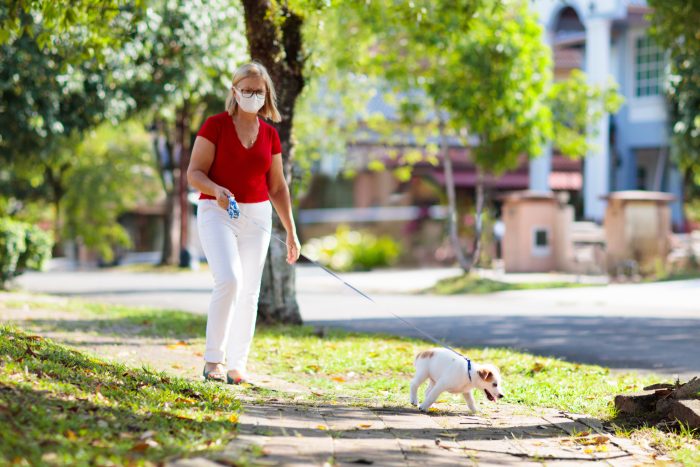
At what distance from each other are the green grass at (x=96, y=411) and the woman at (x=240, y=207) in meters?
0.47

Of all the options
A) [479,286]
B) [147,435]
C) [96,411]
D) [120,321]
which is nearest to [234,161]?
[96,411]

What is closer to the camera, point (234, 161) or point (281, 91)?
point (234, 161)

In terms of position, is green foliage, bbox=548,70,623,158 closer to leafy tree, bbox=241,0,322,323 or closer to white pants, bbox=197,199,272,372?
leafy tree, bbox=241,0,322,323

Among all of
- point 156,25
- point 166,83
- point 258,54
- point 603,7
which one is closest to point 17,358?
point 258,54

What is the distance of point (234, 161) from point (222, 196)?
1.32 ft

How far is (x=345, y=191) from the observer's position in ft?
117

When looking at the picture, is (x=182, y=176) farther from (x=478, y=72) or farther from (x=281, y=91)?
(x=281, y=91)

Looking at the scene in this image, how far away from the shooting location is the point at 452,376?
5.81 m

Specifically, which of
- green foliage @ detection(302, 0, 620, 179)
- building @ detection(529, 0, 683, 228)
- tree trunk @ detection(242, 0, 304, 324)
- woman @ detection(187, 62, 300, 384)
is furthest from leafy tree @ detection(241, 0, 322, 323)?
building @ detection(529, 0, 683, 228)

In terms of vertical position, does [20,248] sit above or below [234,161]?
below

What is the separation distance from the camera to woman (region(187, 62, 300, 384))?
6.49 meters

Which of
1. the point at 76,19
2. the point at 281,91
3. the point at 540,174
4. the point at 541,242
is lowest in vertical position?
the point at 541,242

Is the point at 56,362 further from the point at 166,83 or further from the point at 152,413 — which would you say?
the point at 166,83

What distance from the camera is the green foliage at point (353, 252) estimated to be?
28.3 meters
